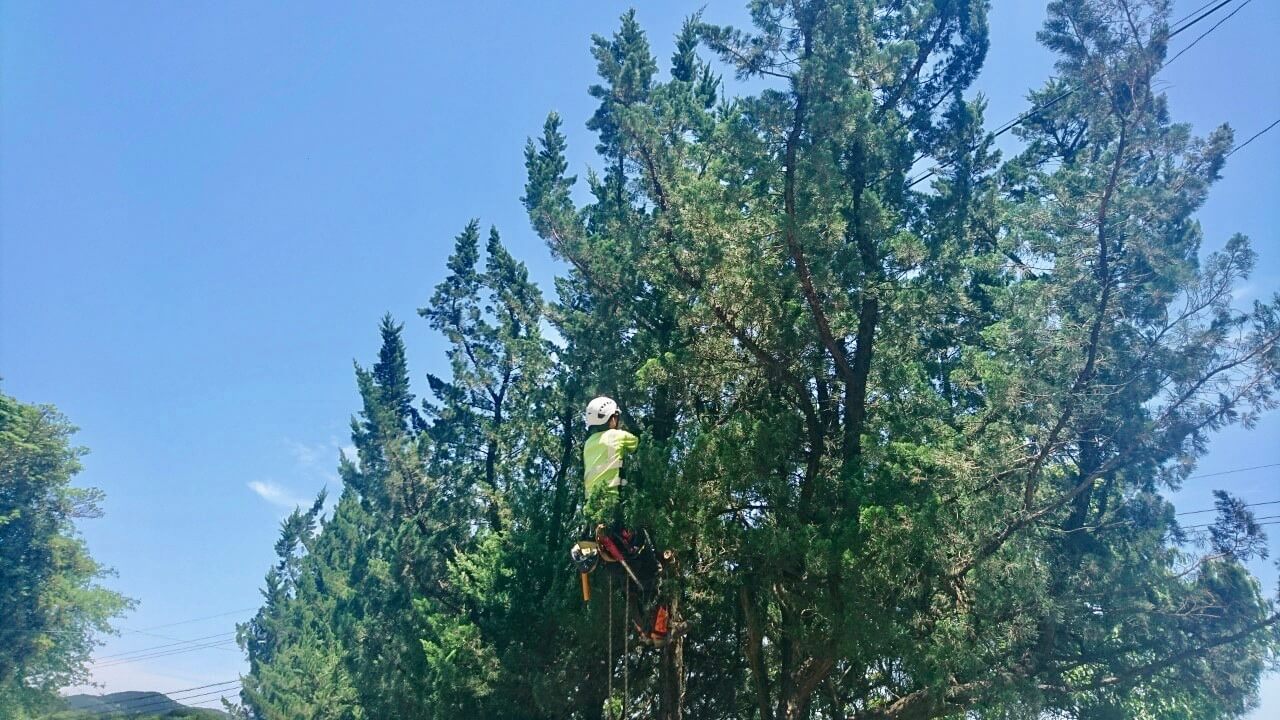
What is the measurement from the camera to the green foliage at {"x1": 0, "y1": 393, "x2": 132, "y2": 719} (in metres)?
34.5

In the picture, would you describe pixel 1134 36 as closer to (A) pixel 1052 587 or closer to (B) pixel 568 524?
(A) pixel 1052 587

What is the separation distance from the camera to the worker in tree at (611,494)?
10.8 metres

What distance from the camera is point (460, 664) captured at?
14938 mm

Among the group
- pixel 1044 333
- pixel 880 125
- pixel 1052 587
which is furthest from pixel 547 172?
pixel 1052 587

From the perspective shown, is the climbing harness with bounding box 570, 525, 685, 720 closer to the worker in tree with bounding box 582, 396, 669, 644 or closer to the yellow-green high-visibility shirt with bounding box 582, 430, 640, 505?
the worker in tree with bounding box 582, 396, 669, 644

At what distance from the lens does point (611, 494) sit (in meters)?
11.0

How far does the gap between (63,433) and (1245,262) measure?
42.8 m

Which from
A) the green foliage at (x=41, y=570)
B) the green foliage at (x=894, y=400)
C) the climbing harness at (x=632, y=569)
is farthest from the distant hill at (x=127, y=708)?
the climbing harness at (x=632, y=569)

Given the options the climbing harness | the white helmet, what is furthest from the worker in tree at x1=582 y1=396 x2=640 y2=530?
the climbing harness

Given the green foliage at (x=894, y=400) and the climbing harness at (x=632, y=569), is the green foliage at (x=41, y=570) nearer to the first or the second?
the green foliage at (x=894, y=400)

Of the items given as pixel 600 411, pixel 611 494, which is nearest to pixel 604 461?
pixel 611 494

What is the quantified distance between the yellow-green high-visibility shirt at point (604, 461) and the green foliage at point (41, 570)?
33.9m

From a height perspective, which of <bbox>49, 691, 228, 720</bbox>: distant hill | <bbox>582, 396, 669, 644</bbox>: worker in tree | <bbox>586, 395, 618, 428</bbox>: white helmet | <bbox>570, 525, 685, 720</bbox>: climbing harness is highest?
<bbox>586, 395, 618, 428</bbox>: white helmet

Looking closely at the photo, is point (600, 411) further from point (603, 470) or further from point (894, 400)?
point (894, 400)
